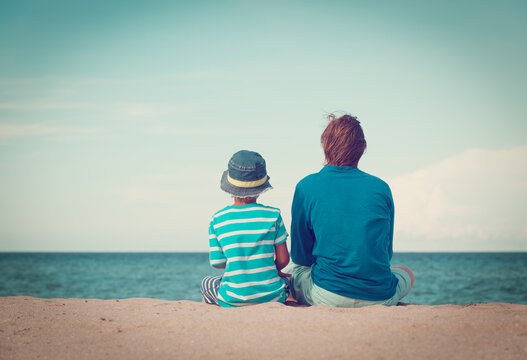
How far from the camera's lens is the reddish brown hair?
3.44 m

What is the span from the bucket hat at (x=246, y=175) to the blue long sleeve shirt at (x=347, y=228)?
0.32m

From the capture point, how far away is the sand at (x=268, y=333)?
2.37 metres

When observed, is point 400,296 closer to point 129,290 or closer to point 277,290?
point 277,290

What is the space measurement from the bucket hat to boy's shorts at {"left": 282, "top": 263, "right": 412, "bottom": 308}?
82cm

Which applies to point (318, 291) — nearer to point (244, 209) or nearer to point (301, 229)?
point (301, 229)

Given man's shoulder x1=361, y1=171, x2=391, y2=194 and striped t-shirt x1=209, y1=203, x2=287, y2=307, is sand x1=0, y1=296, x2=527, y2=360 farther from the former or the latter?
man's shoulder x1=361, y1=171, x2=391, y2=194

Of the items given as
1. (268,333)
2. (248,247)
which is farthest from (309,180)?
(268,333)

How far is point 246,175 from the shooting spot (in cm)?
342

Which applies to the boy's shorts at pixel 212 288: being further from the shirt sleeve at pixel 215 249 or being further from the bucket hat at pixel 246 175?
the bucket hat at pixel 246 175

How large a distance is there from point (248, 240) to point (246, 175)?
51 centimetres

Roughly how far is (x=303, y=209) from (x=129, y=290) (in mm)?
19594

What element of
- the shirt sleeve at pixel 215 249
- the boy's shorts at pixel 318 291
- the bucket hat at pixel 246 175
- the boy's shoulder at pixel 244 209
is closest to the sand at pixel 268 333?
the boy's shorts at pixel 318 291

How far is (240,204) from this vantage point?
11.5 ft

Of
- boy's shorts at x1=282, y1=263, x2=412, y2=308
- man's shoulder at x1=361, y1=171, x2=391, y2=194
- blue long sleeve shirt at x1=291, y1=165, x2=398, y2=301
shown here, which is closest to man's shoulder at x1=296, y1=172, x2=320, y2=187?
blue long sleeve shirt at x1=291, y1=165, x2=398, y2=301
